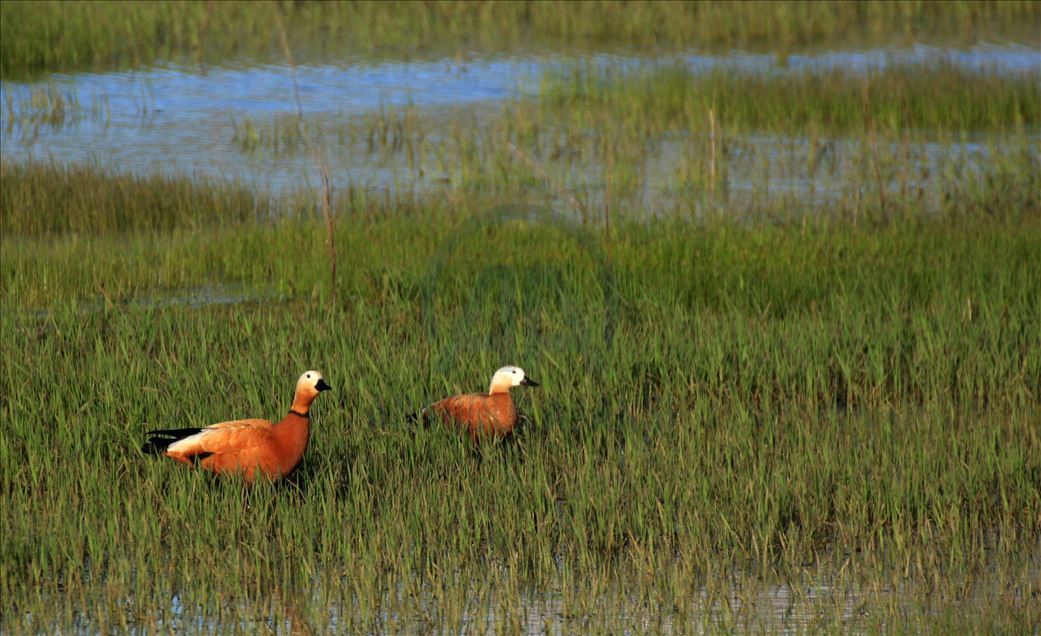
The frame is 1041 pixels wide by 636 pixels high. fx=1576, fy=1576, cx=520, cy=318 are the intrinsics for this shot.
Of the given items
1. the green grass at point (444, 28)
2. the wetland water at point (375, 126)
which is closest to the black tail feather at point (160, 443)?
the wetland water at point (375, 126)

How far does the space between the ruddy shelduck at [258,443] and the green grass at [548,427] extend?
9 cm

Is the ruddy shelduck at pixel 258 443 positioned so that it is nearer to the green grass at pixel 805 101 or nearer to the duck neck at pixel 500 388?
the duck neck at pixel 500 388

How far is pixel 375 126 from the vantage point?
1647 centimetres

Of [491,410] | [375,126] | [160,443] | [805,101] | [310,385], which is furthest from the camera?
[805,101]

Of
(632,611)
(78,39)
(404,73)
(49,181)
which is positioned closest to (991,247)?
(632,611)

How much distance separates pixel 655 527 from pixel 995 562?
116 cm

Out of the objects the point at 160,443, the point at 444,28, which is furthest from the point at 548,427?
the point at 444,28

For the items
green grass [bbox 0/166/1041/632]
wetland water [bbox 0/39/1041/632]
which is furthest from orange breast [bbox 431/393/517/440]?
wetland water [bbox 0/39/1041/632]

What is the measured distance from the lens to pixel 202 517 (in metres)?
5.49

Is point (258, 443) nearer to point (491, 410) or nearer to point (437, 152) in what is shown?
point (491, 410)

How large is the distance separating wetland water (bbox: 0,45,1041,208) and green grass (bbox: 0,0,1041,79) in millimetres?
995

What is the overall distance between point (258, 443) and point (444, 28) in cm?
1830

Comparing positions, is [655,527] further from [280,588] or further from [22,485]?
[22,485]

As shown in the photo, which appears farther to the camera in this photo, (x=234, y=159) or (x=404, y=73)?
(x=404, y=73)
